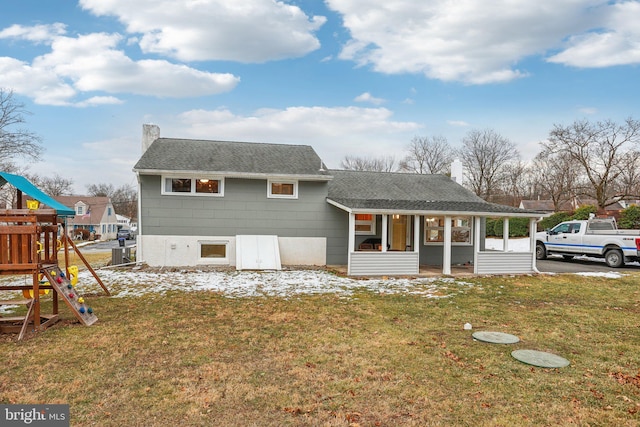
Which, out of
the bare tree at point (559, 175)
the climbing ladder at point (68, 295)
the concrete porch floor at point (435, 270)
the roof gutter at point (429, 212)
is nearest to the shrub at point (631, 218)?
the bare tree at point (559, 175)

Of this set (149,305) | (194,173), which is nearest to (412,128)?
(194,173)

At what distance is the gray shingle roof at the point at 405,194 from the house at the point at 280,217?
0.07 meters

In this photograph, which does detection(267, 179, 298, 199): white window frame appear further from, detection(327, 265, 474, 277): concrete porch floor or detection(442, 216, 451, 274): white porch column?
detection(442, 216, 451, 274): white porch column

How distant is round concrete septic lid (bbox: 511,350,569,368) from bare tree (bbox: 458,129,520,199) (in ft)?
128

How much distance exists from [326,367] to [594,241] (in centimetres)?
1573

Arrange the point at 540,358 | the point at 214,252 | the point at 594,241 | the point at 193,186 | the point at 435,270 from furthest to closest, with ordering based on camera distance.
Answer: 1. the point at 594,241
2. the point at 214,252
3. the point at 193,186
4. the point at 435,270
5. the point at 540,358

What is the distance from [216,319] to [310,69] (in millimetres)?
16663

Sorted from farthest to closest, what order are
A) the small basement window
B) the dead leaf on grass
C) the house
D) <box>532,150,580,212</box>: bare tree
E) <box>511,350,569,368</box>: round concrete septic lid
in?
<box>532,150,580,212</box>: bare tree → the small basement window → the house → <box>511,350,569,368</box>: round concrete septic lid → the dead leaf on grass

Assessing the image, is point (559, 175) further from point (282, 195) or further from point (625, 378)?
point (625, 378)

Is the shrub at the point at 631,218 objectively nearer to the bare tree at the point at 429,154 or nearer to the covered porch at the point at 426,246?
the covered porch at the point at 426,246

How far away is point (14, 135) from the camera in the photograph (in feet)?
84.8

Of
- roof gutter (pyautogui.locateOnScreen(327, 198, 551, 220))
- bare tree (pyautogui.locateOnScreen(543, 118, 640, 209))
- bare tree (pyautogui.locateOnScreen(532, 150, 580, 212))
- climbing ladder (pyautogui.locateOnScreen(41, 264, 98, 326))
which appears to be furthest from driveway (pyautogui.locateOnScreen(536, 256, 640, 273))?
bare tree (pyautogui.locateOnScreen(532, 150, 580, 212))

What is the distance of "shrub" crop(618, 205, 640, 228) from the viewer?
21737mm

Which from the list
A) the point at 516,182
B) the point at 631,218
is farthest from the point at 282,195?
the point at 516,182
